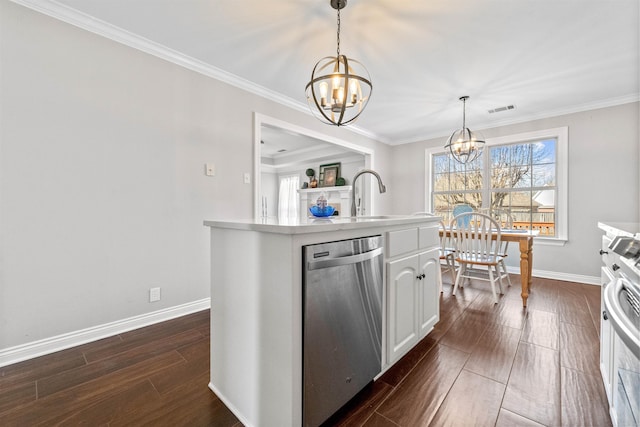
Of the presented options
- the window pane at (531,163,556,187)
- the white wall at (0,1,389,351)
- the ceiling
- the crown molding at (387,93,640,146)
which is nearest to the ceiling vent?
the ceiling

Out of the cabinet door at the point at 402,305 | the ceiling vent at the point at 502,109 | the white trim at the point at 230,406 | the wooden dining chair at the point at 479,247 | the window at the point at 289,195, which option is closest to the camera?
the white trim at the point at 230,406

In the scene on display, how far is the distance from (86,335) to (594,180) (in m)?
5.75

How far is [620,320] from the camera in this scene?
79 centimetres

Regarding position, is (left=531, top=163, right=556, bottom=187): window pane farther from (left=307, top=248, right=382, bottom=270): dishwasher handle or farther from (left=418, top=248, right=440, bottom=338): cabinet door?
(left=307, top=248, right=382, bottom=270): dishwasher handle

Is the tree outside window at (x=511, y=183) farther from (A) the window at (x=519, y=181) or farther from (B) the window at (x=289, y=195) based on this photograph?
(B) the window at (x=289, y=195)

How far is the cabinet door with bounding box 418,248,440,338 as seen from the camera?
1.86m

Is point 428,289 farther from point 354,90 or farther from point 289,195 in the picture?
point 289,195

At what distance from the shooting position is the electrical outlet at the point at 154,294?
2305 millimetres

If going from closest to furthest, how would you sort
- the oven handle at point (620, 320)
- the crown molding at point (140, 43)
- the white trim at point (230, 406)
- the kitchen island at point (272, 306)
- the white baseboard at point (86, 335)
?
the oven handle at point (620, 320) < the kitchen island at point (272, 306) < the white trim at point (230, 406) < the white baseboard at point (86, 335) < the crown molding at point (140, 43)

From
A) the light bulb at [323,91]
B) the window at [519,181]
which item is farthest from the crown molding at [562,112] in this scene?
the light bulb at [323,91]

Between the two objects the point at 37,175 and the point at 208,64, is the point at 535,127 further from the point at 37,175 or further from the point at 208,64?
the point at 37,175

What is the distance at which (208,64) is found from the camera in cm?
264

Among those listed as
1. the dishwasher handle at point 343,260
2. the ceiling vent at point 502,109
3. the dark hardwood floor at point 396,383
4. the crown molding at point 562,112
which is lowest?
the dark hardwood floor at point 396,383

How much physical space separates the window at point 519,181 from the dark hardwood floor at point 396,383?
2.20m
